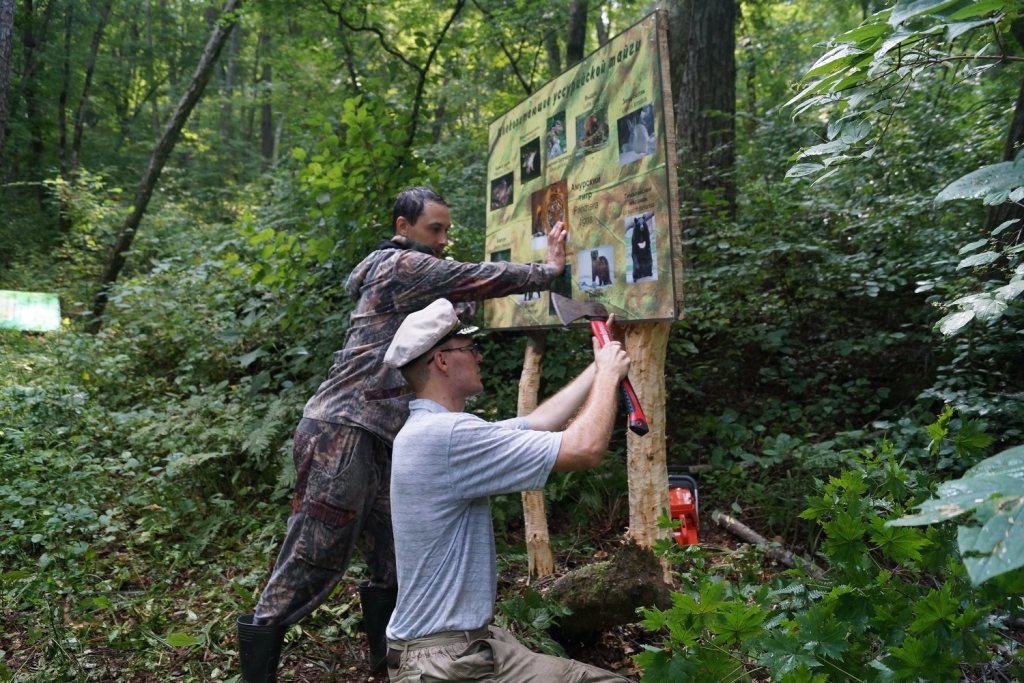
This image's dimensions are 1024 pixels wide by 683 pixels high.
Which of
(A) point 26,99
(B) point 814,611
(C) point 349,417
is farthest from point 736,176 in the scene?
(A) point 26,99

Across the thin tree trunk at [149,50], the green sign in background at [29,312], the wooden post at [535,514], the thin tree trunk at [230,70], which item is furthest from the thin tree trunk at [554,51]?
the thin tree trunk at [230,70]

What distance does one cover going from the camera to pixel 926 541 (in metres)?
1.95

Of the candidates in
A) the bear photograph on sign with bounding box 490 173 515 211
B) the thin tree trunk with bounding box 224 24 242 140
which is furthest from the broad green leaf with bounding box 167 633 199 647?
the thin tree trunk with bounding box 224 24 242 140

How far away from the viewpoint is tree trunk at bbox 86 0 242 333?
879cm

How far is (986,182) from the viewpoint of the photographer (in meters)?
1.49

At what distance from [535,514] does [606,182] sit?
6.24 ft

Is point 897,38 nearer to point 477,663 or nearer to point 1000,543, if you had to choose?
point 1000,543

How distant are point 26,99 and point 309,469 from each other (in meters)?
14.6

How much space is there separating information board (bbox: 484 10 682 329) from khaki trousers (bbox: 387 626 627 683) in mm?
1380

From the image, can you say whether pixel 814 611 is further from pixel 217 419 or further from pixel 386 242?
pixel 217 419

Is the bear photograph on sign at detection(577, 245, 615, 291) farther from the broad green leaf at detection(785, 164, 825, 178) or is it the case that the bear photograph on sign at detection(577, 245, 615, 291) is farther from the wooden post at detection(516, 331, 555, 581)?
the broad green leaf at detection(785, 164, 825, 178)

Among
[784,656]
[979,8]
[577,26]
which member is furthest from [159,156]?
[979,8]

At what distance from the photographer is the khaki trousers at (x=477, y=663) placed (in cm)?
207

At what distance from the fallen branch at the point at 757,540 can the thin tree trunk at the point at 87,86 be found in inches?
575
